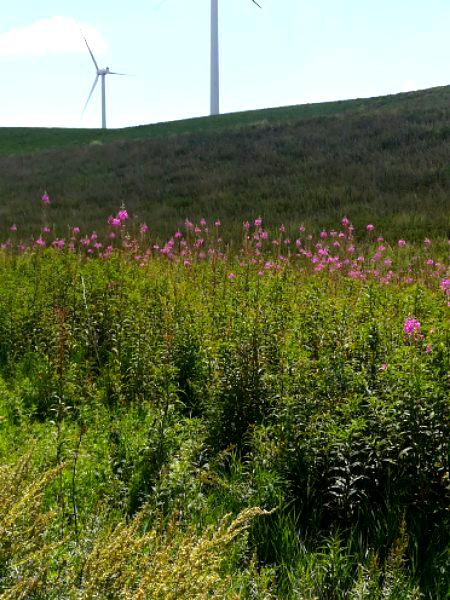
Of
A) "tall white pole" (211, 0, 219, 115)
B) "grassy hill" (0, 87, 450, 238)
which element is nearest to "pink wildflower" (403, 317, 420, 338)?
"grassy hill" (0, 87, 450, 238)

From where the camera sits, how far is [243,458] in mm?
4578

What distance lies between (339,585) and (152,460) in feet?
5.24

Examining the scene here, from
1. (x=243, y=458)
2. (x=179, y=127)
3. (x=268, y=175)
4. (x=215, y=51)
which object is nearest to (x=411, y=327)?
(x=243, y=458)

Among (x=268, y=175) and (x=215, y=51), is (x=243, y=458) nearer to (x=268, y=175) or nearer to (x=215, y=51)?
(x=268, y=175)

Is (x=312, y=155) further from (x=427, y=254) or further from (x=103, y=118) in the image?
(x=103, y=118)

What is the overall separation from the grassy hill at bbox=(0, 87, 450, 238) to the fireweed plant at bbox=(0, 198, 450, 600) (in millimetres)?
10130

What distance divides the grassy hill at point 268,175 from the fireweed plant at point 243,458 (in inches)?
399

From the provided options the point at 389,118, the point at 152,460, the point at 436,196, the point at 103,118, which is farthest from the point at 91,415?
the point at 103,118

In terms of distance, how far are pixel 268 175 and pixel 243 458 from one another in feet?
63.2

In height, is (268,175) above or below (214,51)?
below

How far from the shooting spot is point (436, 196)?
56.7ft

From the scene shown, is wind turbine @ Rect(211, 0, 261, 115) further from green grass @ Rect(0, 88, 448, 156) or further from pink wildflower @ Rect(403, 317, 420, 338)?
pink wildflower @ Rect(403, 317, 420, 338)

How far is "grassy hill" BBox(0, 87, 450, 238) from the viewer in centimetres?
1769

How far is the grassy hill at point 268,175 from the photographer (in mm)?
17688
